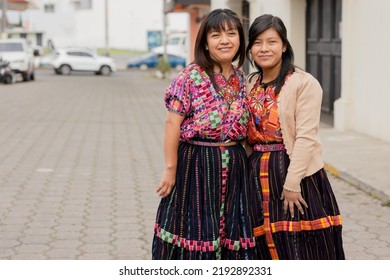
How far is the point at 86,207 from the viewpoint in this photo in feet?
25.4

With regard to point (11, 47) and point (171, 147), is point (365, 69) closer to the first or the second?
point (171, 147)

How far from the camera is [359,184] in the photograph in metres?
8.66

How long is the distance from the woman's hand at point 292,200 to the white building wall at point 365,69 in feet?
24.4

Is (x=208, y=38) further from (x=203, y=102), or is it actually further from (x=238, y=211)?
(x=238, y=211)

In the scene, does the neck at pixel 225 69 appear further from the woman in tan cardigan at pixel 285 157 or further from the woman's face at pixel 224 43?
the woman in tan cardigan at pixel 285 157

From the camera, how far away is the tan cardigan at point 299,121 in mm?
4215

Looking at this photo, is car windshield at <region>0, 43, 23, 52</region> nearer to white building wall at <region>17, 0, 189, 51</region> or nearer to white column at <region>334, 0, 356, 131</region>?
white column at <region>334, 0, 356, 131</region>

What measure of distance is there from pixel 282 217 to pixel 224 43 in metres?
0.93

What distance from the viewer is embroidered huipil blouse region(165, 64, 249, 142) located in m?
4.20

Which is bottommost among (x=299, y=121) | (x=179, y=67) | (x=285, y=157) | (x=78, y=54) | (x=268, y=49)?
(x=179, y=67)

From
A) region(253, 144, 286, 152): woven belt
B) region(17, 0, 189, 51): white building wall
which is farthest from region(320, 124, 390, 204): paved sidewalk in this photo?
region(17, 0, 189, 51): white building wall

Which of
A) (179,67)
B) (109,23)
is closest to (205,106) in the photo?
(179,67)

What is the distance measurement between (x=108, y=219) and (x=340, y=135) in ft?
19.8

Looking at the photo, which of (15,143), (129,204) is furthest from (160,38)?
(129,204)
